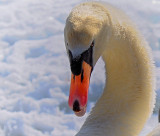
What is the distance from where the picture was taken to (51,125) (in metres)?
4.20

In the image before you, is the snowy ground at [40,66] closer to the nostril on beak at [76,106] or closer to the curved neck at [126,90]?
the curved neck at [126,90]

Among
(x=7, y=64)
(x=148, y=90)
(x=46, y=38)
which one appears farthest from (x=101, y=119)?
(x=46, y=38)

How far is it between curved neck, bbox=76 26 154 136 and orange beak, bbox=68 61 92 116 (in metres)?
0.40

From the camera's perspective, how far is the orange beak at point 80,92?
168 cm

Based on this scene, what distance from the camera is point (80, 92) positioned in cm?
171

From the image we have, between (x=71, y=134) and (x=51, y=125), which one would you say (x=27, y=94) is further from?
(x=71, y=134)

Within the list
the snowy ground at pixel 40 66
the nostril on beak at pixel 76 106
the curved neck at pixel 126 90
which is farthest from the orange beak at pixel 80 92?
the snowy ground at pixel 40 66

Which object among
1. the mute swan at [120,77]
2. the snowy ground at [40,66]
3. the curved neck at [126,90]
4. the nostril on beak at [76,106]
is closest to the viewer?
the nostril on beak at [76,106]

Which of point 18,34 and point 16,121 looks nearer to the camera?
point 16,121

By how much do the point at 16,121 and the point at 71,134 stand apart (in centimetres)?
70

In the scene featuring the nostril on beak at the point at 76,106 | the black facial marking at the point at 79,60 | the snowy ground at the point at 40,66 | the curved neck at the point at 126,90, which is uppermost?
the black facial marking at the point at 79,60

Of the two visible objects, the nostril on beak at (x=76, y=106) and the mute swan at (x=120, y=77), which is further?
the mute swan at (x=120, y=77)

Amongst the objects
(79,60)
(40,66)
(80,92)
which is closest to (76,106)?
(80,92)

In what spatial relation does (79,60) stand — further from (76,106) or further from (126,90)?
(126,90)
